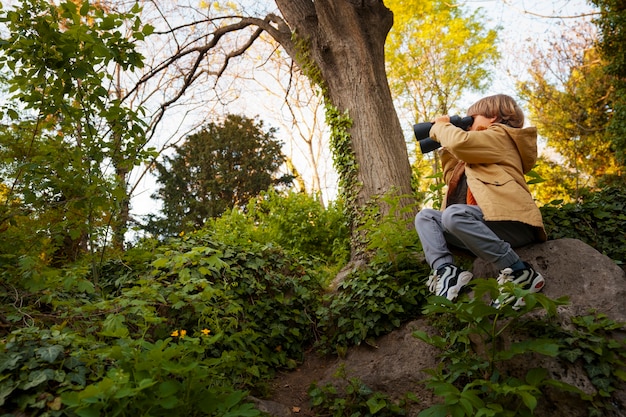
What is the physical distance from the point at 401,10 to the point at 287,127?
687 centimetres

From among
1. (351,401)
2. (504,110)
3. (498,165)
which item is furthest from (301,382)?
(504,110)

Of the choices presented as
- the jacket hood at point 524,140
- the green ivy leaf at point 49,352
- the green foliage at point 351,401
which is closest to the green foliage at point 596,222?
the jacket hood at point 524,140

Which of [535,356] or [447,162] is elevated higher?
[447,162]

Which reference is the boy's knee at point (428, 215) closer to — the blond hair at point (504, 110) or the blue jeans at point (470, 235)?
the blue jeans at point (470, 235)

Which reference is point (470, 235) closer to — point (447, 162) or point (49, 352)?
point (447, 162)

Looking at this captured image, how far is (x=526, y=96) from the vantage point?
17109mm

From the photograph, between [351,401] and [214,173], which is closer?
[351,401]

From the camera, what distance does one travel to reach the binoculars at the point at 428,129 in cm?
344

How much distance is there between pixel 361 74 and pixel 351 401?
14.7 ft

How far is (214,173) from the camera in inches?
581

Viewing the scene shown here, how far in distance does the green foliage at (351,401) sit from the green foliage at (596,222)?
2.35 m

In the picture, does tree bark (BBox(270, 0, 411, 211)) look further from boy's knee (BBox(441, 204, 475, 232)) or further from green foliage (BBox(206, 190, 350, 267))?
boy's knee (BBox(441, 204, 475, 232))

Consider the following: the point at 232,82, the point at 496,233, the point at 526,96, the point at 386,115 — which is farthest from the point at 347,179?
the point at 526,96

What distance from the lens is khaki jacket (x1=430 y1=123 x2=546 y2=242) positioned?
3002 mm
